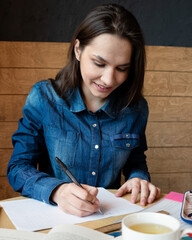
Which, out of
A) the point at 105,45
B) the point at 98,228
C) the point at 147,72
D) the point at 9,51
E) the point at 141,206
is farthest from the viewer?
the point at 147,72

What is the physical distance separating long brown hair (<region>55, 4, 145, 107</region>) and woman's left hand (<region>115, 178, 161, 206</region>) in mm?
402

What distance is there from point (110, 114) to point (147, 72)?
88cm

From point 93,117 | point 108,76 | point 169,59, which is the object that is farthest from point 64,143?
point 169,59

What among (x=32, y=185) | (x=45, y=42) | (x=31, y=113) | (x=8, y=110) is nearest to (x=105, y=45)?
(x=31, y=113)

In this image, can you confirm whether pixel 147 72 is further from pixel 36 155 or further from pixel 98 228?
pixel 98 228

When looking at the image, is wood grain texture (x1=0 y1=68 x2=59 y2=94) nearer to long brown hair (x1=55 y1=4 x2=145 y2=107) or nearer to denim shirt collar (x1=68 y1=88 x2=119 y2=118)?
long brown hair (x1=55 y1=4 x2=145 y2=107)

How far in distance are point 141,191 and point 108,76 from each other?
16.2 inches

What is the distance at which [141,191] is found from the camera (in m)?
0.97

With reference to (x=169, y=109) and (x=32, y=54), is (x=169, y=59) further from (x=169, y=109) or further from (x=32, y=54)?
(x=32, y=54)

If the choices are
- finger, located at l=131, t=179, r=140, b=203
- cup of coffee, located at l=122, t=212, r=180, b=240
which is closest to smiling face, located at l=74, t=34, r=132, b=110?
finger, located at l=131, t=179, r=140, b=203

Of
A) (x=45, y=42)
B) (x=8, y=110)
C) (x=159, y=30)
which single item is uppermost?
(x=159, y=30)

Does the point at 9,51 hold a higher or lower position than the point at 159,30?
lower

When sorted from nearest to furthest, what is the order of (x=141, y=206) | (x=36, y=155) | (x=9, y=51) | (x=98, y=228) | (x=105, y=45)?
(x=98, y=228) → (x=141, y=206) → (x=105, y=45) → (x=36, y=155) → (x=9, y=51)

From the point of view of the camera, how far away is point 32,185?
3.12 ft
